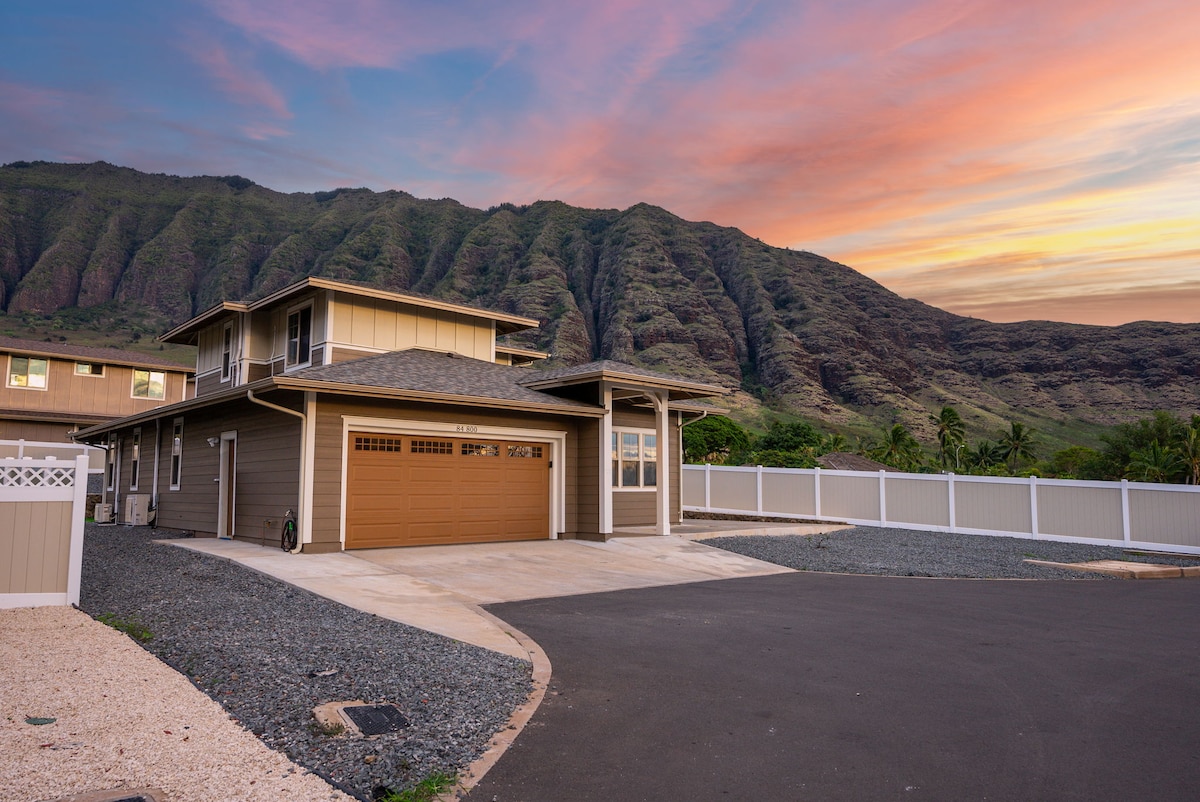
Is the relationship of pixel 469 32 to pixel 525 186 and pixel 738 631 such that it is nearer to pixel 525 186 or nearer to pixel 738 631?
pixel 738 631

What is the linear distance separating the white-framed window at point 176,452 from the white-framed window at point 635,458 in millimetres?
10994

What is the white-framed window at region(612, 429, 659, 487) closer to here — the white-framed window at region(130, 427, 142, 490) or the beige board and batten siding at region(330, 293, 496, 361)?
the beige board and batten siding at region(330, 293, 496, 361)

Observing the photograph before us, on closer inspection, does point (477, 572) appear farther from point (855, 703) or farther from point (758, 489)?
point (758, 489)

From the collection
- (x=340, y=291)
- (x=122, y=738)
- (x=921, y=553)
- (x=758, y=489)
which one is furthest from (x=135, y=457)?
(x=921, y=553)

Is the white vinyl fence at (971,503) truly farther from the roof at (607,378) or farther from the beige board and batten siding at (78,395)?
the beige board and batten siding at (78,395)

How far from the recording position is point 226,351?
21234 mm

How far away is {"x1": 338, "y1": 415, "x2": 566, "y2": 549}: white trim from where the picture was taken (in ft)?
45.7

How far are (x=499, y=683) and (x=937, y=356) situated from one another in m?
124

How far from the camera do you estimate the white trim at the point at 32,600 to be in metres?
8.08

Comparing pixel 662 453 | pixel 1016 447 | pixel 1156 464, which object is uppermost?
pixel 1016 447

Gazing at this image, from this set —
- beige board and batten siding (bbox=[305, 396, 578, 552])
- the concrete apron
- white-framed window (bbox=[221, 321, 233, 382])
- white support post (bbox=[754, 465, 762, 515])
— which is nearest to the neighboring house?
white-framed window (bbox=[221, 321, 233, 382])

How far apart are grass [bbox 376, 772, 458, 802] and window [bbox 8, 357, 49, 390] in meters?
39.0

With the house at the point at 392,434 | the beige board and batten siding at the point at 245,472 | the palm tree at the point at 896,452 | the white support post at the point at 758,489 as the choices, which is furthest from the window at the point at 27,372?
the palm tree at the point at 896,452

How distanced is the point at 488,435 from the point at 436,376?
1.80 metres
